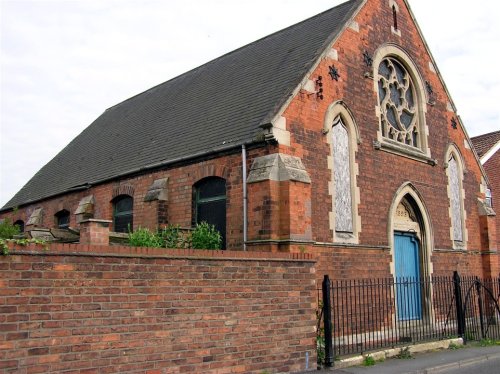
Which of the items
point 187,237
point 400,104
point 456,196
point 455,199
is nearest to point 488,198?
point 456,196

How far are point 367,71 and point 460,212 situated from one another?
21.1 ft

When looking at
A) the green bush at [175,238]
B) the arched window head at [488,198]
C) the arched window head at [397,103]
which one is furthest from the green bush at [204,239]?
the arched window head at [488,198]

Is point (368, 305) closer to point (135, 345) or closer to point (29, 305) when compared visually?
point (135, 345)

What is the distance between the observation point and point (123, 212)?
17.1 m

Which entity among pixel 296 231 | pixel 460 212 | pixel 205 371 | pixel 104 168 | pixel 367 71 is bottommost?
pixel 205 371

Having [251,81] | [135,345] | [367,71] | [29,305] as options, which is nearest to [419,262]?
[367,71]

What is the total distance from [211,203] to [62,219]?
9.21 meters

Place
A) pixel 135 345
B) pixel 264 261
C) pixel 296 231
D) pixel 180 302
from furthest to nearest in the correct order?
pixel 296 231, pixel 264 261, pixel 180 302, pixel 135 345

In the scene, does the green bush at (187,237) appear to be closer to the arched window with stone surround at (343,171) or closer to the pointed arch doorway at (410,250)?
the arched window with stone surround at (343,171)

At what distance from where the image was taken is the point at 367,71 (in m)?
15.0

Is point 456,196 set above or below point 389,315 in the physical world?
above

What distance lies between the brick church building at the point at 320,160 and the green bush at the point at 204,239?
0.36 meters

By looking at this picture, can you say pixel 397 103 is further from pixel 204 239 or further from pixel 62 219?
pixel 62 219

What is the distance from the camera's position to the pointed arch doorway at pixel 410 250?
588 inches
